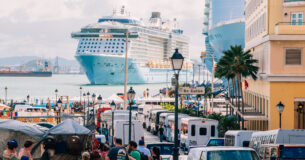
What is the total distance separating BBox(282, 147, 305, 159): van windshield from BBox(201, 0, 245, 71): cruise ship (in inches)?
3660

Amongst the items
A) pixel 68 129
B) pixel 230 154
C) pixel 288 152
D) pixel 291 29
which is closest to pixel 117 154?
pixel 230 154

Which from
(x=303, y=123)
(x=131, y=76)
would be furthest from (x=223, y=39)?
(x=303, y=123)

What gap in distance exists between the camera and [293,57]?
111 feet

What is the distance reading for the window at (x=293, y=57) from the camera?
33.6 m

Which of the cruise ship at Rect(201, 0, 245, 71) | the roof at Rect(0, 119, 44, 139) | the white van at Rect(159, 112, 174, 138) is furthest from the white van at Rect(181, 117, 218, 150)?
the cruise ship at Rect(201, 0, 245, 71)

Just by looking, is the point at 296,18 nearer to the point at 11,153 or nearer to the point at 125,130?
the point at 125,130

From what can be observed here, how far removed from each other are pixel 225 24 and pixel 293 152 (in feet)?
317

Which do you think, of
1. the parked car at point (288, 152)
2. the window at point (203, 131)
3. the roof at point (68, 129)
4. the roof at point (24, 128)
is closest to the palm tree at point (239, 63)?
the window at point (203, 131)

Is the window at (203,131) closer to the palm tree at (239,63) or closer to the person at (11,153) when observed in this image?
A: the palm tree at (239,63)

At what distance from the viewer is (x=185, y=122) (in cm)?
3438

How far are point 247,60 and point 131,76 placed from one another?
117 meters

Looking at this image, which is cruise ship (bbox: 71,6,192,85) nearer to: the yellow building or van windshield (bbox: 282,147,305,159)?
the yellow building

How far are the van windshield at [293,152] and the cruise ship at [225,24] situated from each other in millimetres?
92975

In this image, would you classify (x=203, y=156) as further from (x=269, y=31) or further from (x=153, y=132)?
(x=153, y=132)
